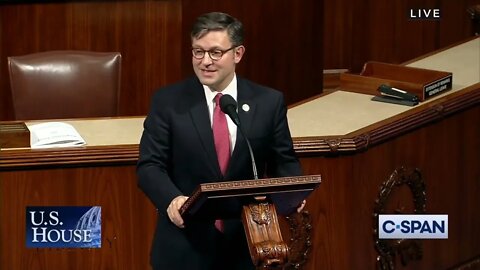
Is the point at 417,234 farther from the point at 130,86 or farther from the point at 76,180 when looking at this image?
the point at 130,86

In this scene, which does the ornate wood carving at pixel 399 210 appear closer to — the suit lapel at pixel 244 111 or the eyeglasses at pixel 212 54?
the suit lapel at pixel 244 111

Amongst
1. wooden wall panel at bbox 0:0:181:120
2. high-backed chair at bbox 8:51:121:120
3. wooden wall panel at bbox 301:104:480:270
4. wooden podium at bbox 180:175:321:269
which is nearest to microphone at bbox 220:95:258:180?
wooden podium at bbox 180:175:321:269

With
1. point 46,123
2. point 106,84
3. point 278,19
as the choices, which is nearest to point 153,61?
point 278,19

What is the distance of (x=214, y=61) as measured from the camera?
3.82 meters

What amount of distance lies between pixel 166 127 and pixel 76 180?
97cm

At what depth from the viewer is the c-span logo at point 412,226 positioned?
16.9 feet

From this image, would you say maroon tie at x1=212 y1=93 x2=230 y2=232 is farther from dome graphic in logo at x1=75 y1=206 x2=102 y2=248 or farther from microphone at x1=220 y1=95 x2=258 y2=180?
dome graphic in logo at x1=75 y1=206 x2=102 y2=248

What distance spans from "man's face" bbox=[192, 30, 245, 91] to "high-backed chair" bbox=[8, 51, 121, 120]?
1.79 meters

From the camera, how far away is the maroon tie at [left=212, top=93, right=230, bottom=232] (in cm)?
394

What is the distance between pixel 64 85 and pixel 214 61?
1865 mm

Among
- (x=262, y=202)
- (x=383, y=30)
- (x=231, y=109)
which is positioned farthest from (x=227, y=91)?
(x=383, y=30)

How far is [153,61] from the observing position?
7246 mm

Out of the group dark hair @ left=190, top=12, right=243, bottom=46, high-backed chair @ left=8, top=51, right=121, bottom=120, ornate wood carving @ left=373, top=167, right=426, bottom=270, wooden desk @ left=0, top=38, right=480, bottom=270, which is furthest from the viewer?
high-backed chair @ left=8, top=51, right=121, bottom=120

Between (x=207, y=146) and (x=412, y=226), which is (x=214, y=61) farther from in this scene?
(x=412, y=226)
